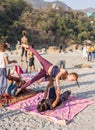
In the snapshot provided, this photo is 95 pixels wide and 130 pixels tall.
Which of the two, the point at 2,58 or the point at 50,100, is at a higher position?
the point at 2,58

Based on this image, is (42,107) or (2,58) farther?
(2,58)

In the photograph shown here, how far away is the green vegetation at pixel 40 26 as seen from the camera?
41188 mm

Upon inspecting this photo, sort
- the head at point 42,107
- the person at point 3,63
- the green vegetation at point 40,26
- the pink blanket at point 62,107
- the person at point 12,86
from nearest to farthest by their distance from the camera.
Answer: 1. the pink blanket at point 62,107
2. the head at point 42,107
3. the person at point 3,63
4. the person at point 12,86
5. the green vegetation at point 40,26

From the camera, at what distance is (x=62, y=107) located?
26.5 ft

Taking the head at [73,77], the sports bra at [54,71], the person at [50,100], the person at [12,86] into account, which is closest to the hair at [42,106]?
the person at [50,100]

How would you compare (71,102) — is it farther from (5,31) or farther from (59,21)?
(59,21)

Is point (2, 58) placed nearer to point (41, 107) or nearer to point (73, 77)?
point (41, 107)

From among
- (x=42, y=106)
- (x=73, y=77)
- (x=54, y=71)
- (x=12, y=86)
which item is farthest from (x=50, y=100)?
(x=12, y=86)

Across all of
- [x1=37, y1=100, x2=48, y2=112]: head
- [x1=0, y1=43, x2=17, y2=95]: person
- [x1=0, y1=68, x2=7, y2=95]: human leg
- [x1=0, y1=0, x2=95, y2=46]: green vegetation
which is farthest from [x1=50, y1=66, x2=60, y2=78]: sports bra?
[x1=0, y1=0, x2=95, y2=46]: green vegetation

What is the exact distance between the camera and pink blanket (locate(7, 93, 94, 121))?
297 inches

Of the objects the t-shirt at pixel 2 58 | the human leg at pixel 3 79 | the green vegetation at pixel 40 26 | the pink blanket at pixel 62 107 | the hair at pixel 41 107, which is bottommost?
the green vegetation at pixel 40 26

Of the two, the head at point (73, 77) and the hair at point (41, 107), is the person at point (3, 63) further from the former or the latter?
the head at point (73, 77)

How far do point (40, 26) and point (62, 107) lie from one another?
39381 mm

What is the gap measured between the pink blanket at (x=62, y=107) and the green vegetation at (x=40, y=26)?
3021 cm
